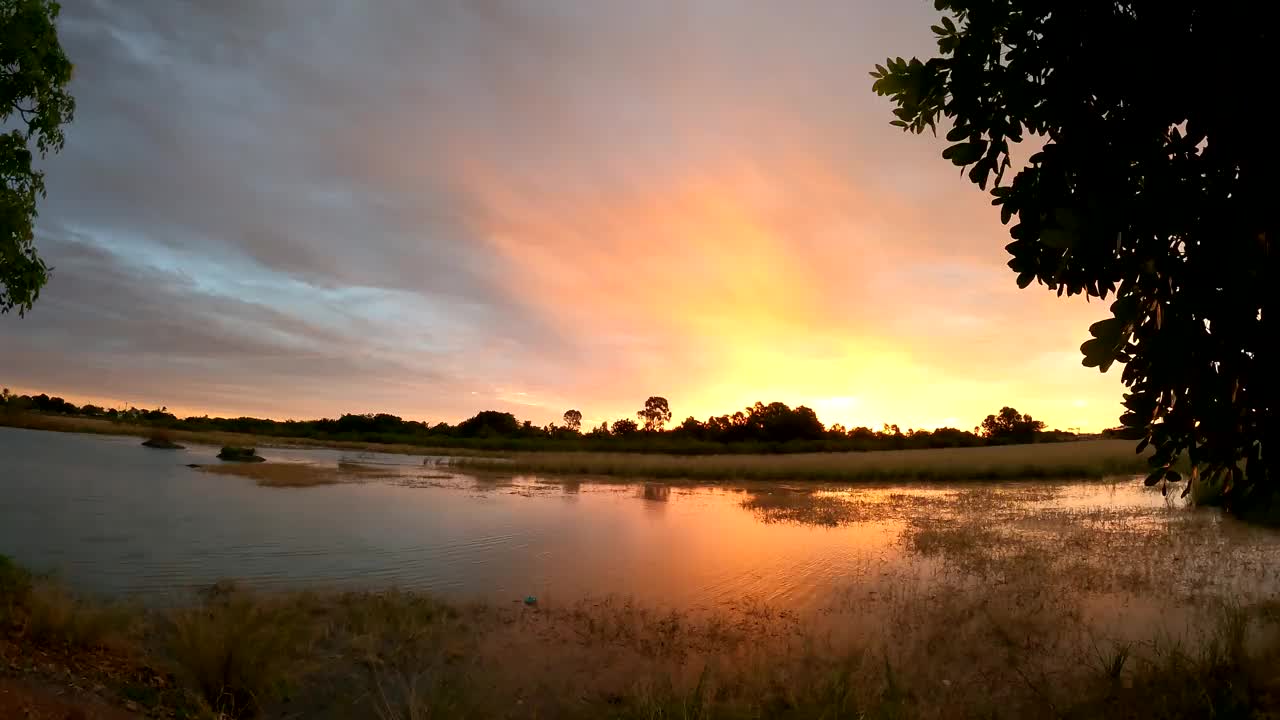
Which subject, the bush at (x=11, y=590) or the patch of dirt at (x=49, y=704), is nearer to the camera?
the patch of dirt at (x=49, y=704)

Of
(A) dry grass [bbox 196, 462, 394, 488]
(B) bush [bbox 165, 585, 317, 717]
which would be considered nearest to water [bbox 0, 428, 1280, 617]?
(A) dry grass [bbox 196, 462, 394, 488]

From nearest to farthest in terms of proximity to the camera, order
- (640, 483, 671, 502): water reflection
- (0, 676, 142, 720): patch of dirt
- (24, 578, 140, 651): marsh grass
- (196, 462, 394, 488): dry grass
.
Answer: (0, 676, 142, 720): patch of dirt
(24, 578, 140, 651): marsh grass
(640, 483, 671, 502): water reflection
(196, 462, 394, 488): dry grass

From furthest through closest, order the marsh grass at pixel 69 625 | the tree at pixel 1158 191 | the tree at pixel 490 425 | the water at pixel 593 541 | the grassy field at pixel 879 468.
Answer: the tree at pixel 490 425, the grassy field at pixel 879 468, the water at pixel 593 541, the marsh grass at pixel 69 625, the tree at pixel 1158 191

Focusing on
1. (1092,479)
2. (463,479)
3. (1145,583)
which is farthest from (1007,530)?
(463,479)

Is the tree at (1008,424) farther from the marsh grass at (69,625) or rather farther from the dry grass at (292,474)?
the marsh grass at (69,625)

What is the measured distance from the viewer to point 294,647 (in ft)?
22.9

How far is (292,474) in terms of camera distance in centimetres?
2950

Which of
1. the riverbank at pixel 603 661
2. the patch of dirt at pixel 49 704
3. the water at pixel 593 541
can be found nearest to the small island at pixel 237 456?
the water at pixel 593 541

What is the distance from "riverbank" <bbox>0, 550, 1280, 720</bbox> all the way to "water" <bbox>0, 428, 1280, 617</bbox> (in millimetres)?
1530

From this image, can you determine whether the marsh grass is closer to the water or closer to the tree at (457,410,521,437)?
the water

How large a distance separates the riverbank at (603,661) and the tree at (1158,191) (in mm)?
3329

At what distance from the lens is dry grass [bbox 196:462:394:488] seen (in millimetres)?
25922

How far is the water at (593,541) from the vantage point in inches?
416

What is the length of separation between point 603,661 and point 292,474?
27.0 meters
